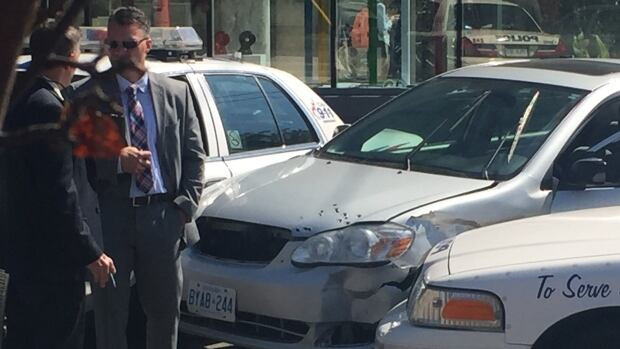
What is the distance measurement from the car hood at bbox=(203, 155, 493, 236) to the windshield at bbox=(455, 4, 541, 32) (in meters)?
9.07

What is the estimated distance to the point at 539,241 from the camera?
14.0 feet

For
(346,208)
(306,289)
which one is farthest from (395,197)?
(306,289)

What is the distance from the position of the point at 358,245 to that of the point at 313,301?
1.08 ft

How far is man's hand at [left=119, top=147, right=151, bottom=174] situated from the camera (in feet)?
15.1

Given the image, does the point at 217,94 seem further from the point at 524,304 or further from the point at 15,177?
the point at 524,304

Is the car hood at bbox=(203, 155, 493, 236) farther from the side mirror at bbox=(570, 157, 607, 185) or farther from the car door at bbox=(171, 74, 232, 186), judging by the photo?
the side mirror at bbox=(570, 157, 607, 185)

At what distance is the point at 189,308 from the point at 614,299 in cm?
236

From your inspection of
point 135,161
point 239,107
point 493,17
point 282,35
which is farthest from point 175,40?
point 493,17

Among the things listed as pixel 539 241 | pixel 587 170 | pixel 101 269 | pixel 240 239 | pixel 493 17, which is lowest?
pixel 240 239

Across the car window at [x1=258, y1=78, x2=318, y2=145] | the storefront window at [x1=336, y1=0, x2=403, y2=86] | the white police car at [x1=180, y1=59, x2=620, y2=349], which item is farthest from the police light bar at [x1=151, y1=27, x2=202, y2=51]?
the storefront window at [x1=336, y1=0, x2=403, y2=86]

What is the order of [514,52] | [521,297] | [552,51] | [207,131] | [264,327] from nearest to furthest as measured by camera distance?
1. [521,297]
2. [264,327]
3. [207,131]
4. [514,52]
5. [552,51]

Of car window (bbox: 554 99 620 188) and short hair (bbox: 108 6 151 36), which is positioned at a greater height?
short hair (bbox: 108 6 151 36)

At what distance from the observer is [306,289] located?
5000mm

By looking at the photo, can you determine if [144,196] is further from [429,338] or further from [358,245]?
[429,338]
